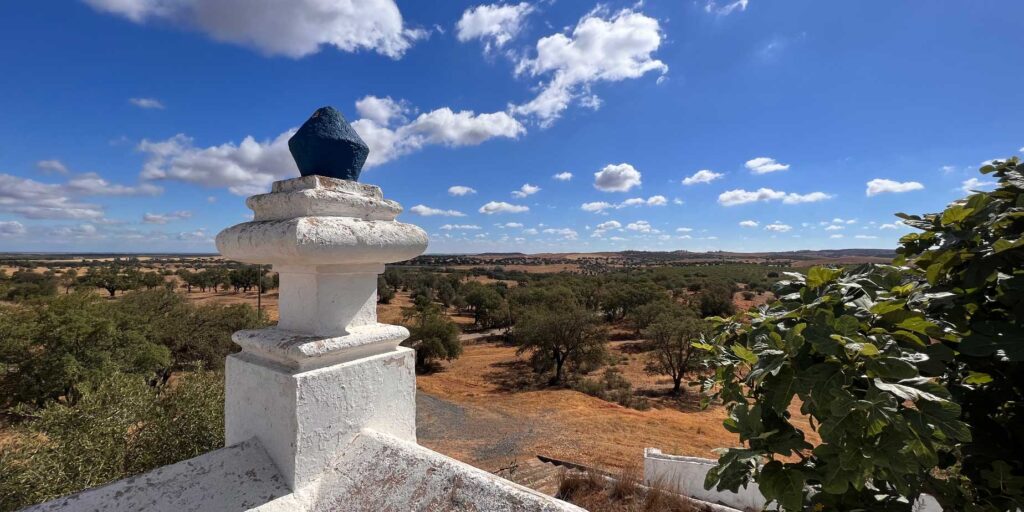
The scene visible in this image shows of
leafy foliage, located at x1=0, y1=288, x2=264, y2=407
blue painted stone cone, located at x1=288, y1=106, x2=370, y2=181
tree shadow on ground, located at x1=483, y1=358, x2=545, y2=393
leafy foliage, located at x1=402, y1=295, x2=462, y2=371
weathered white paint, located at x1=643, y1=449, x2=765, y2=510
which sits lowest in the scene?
tree shadow on ground, located at x1=483, y1=358, x2=545, y2=393

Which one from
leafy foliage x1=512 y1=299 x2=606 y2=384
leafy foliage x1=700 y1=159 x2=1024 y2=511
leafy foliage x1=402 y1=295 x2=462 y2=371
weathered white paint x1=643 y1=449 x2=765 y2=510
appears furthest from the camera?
leafy foliage x1=402 y1=295 x2=462 y2=371

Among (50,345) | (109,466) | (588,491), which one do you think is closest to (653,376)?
(588,491)

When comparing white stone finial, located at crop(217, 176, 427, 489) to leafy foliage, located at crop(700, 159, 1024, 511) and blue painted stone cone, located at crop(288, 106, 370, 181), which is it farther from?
leafy foliage, located at crop(700, 159, 1024, 511)

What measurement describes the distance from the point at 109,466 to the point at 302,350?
18.5 feet

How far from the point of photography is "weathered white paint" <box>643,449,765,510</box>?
7.17 m

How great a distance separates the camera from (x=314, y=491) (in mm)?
1737

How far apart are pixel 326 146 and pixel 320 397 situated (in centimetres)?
108

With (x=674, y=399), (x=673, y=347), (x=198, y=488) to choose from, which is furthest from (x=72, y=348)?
(x=673, y=347)

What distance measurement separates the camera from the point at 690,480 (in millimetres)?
7824

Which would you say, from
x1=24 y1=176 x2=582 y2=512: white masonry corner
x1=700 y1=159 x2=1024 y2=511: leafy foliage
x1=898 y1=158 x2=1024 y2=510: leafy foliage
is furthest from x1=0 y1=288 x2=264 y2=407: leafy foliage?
x1=898 y1=158 x2=1024 y2=510: leafy foliage

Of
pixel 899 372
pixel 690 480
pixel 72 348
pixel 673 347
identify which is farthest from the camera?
pixel 673 347

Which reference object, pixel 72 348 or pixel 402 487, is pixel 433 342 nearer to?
pixel 72 348

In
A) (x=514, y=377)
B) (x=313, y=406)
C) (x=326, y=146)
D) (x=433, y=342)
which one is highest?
(x=326, y=146)

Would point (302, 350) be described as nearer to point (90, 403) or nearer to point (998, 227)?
point (998, 227)
